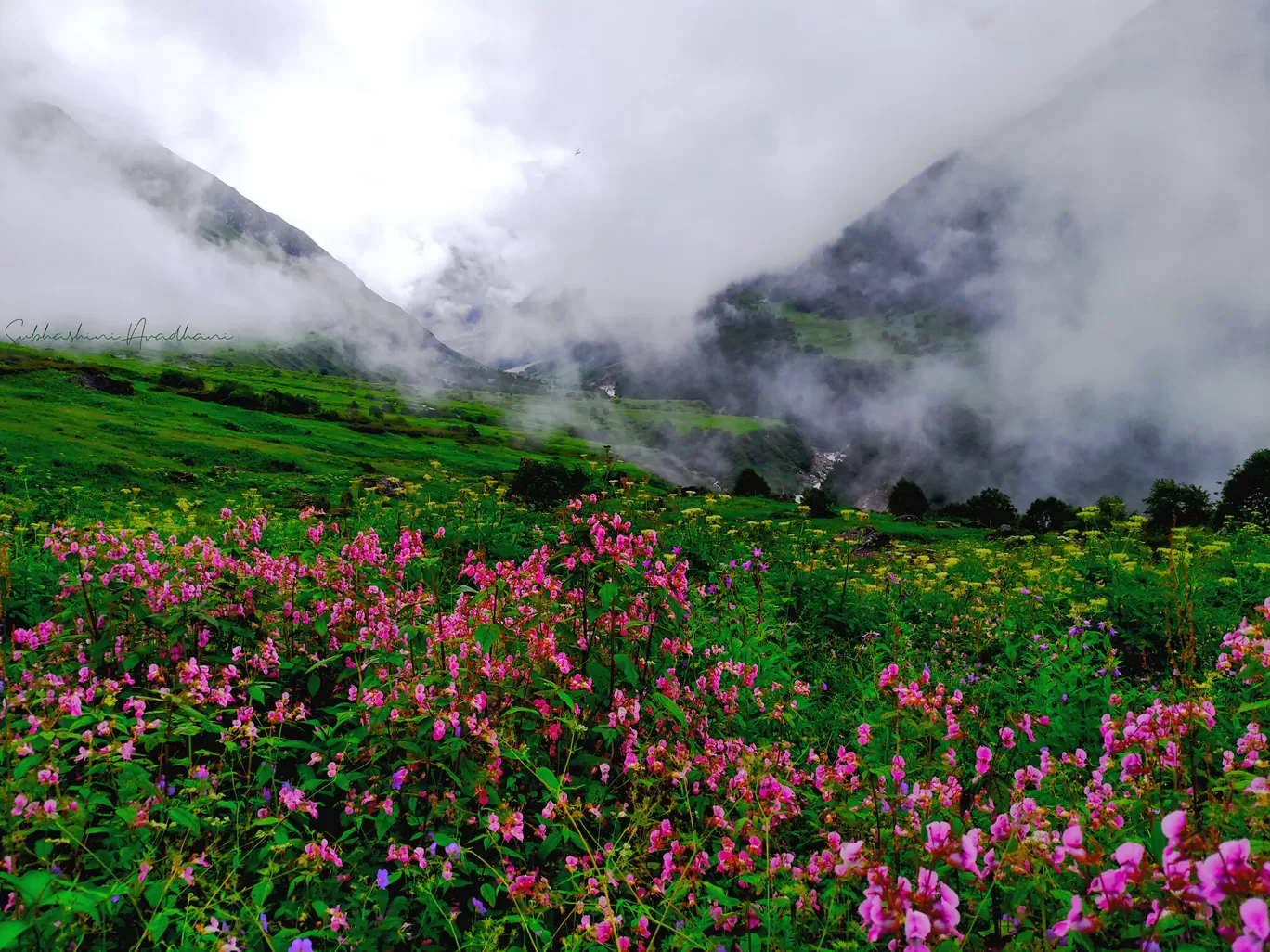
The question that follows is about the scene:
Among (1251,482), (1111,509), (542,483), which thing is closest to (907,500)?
(1251,482)

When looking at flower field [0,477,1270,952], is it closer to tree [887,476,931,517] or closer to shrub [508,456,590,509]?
shrub [508,456,590,509]

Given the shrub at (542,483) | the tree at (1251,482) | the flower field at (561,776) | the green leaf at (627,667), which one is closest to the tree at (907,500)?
the tree at (1251,482)

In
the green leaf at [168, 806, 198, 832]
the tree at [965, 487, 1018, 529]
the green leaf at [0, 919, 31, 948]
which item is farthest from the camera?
the tree at [965, 487, 1018, 529]

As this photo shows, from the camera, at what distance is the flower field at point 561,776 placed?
2156 mm

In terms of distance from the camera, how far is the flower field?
2156 millimetres

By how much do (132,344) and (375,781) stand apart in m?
195

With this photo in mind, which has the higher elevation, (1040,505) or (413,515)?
(1040,505)

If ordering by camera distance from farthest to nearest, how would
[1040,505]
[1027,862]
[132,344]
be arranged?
1. [132,344]
2. [1040,505]
3. [1027,862]

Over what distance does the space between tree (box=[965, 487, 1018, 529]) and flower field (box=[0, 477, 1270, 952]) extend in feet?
277

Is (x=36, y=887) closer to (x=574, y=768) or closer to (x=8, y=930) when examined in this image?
(x=8, y=930)

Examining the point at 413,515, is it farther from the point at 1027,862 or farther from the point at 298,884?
the point at 1027,862

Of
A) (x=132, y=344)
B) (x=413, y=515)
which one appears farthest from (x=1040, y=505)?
(x=132, y=344)

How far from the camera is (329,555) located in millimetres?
5781

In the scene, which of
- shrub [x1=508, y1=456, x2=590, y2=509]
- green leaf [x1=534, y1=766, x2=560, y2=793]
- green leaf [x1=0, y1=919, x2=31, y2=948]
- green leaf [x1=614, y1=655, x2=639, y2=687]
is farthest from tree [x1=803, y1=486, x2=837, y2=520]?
green leaf [x1=0, y1=919, x2=31, y2=948]
